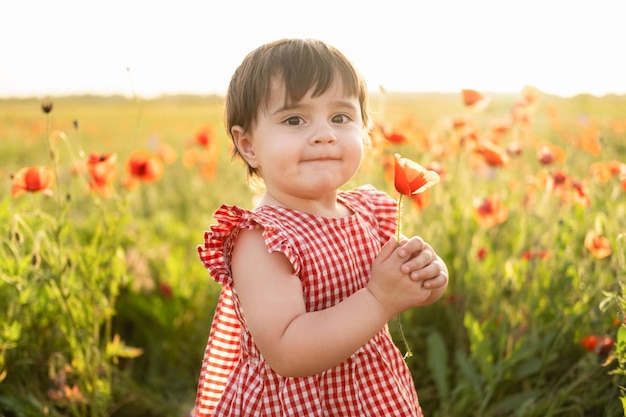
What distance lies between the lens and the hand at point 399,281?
1277mm

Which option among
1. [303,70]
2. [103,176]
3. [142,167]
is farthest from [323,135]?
[142,167]

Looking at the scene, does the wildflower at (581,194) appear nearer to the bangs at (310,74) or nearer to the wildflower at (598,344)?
the wildflower at (598,344)

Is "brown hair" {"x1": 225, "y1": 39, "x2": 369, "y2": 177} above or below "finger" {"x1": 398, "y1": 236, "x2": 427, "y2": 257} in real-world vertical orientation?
above

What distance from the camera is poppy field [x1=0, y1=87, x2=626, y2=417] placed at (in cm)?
194

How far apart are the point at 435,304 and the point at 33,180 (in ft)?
4.58

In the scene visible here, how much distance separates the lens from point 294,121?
1.38 metres

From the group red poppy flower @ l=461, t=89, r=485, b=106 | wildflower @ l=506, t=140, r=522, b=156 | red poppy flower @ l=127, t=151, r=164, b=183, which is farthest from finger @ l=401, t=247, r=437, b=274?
red poppy flower @ l=127, t=151, r=164, b=183

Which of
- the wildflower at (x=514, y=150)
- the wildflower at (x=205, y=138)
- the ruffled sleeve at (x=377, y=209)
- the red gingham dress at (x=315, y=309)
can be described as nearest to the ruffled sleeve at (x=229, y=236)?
the red gingham dress at (x=315, y=309)

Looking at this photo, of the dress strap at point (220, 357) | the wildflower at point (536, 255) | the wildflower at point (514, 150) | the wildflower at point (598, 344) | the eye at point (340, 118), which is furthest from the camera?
the wildflower at point (514, 150)

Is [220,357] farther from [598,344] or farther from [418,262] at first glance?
[598,344]

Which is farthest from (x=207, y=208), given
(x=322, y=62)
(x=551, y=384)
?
(x=322, y=62)

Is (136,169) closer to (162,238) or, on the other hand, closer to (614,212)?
(162,238)

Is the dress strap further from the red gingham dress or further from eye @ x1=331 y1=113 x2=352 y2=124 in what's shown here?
eye @ x1=331 y1=113 x2=352 y2=124

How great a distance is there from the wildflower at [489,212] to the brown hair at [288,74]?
3.74 ft
